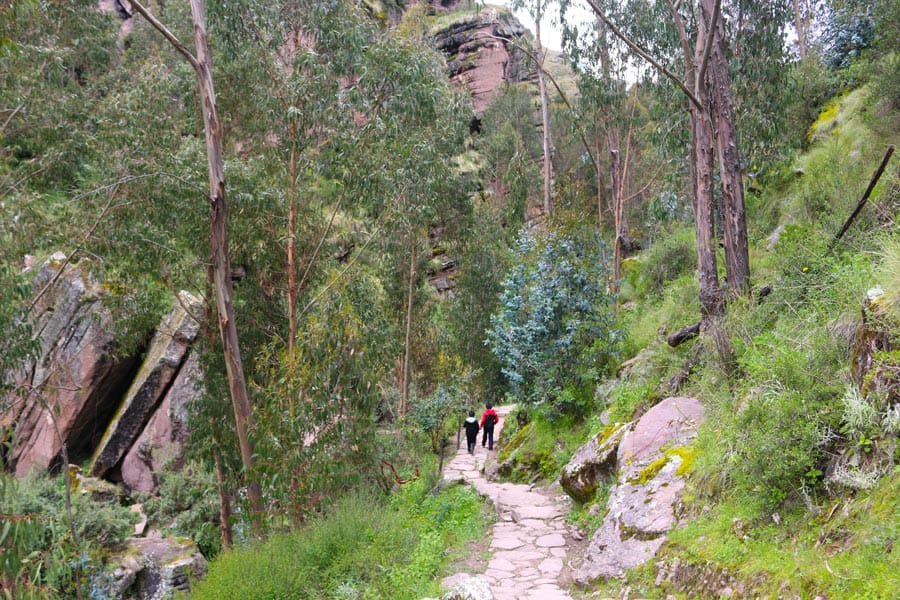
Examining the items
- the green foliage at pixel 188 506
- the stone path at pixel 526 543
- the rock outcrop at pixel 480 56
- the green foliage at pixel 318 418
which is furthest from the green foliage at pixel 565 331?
the rock outcrop at pixel 480 56

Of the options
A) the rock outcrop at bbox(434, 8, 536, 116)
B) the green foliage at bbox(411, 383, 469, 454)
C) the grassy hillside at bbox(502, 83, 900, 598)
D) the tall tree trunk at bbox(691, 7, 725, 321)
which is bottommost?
the green foliage at bbox(411, 383, 469, 454)

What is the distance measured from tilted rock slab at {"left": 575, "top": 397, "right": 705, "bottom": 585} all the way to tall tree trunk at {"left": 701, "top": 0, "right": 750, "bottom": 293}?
→ 2.25 m

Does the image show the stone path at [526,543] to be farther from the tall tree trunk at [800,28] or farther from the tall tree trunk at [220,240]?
the tall tree trunk at [800,28]

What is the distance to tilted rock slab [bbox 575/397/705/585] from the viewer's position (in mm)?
4996

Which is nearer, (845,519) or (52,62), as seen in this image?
(845,519)

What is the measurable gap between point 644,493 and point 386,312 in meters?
12.2

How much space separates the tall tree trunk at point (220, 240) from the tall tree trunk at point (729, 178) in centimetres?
646

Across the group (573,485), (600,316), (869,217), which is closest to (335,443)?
(573,485)

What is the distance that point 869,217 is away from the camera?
272 inches

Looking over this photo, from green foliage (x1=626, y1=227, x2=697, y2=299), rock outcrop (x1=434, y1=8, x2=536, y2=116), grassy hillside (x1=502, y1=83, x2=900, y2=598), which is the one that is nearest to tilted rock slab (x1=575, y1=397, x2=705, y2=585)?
grassy hillside (x1=502, y1=83, x2=900, y2=598)

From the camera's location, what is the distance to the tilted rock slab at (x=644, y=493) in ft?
16.4

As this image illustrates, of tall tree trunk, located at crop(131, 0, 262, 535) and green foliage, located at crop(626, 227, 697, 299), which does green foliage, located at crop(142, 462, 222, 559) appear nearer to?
tall tree trunk, located at crop(131, 0, 262, 535)

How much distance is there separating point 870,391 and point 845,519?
31.6 inches

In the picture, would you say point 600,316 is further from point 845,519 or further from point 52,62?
point 52,62
